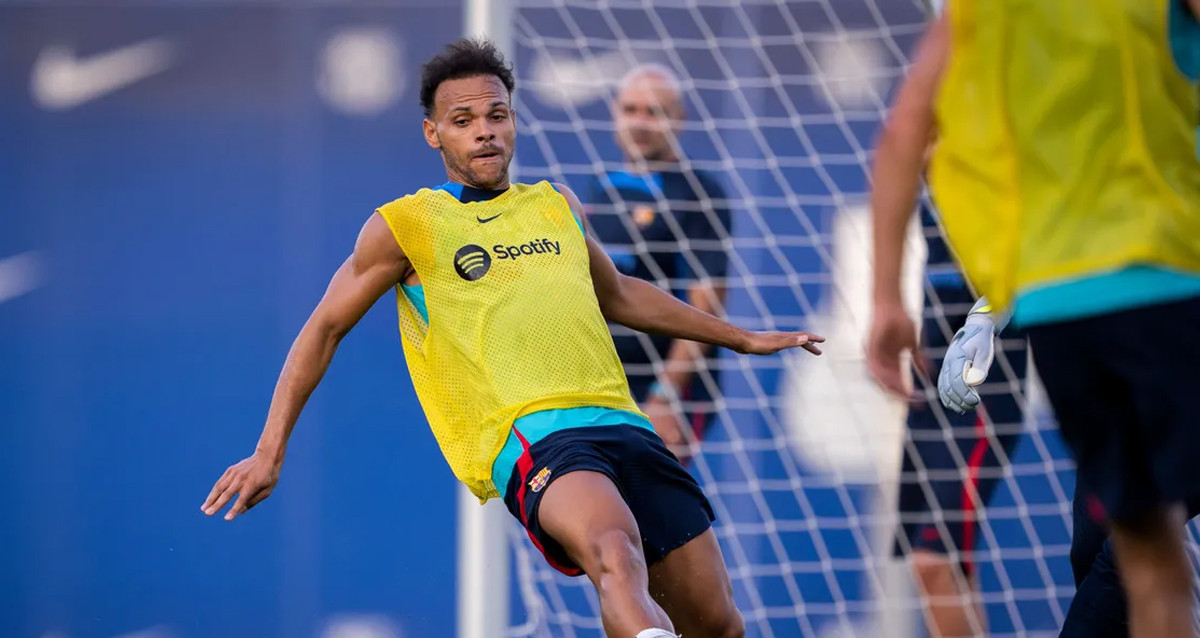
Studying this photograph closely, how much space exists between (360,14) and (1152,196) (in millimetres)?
5013

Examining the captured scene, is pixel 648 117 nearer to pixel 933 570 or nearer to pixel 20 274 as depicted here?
pixel 933 570

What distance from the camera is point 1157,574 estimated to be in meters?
2.33

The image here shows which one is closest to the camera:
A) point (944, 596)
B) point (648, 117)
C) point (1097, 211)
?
point (1097, 211)

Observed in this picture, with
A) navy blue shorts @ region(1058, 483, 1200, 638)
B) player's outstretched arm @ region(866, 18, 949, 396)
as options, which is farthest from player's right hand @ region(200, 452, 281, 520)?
navy blue shorts @ region(1058, 483, 1200, 638)

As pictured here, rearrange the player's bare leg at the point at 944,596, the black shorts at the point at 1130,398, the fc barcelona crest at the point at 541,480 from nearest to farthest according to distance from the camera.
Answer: the black shorts at the point at 1130,398 → the fc barcelona crest at the point at 541,480 → the player's bare leg at the point at 944,596

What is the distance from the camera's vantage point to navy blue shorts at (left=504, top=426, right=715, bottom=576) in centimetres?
342

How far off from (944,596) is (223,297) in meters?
3.48

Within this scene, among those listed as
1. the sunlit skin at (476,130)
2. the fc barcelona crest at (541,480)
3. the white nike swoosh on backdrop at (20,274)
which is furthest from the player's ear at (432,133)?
the white nike swoosh on backdrop at (20,274)

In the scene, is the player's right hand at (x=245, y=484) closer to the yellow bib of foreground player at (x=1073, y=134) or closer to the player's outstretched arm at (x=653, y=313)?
the player's outstretched arm at (x=653, y=313)

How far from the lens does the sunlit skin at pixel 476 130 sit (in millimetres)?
3828

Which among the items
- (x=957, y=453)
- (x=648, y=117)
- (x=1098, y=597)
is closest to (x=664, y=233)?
(x=648, y=117)

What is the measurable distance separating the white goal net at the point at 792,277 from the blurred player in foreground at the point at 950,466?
2.73 feet

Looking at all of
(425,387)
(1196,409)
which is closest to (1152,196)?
(1196,409)

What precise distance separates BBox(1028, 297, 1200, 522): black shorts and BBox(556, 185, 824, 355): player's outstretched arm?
1604 millimetres
